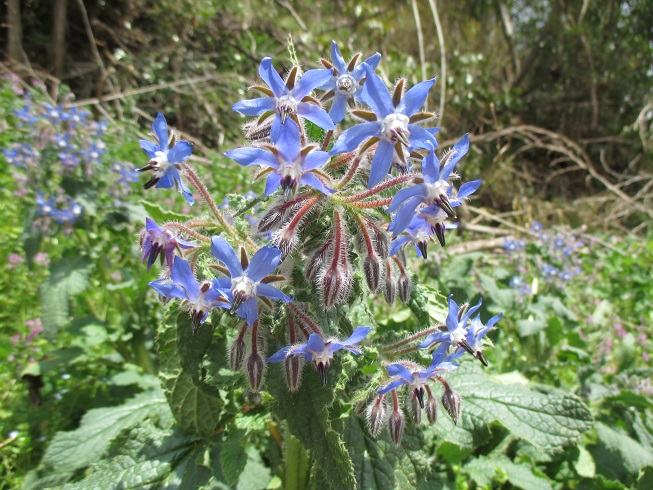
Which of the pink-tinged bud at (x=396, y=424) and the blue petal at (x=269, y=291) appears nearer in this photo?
the blue petal at (x=269, y=291)

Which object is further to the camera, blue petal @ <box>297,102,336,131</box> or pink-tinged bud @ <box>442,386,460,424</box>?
pink-tinged bud @ <box>442,386,460,424</box>

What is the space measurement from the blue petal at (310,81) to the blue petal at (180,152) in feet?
0.88

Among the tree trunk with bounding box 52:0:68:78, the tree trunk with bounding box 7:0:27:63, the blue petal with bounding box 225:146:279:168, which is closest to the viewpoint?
the blue petal with bounding box 225:146:279:168

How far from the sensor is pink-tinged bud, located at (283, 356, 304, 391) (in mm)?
1136

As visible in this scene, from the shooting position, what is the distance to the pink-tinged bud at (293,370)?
1.14 m

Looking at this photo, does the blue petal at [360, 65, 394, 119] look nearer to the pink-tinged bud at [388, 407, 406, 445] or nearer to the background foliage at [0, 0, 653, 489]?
the background foliage at [0, 0, 653, 489]

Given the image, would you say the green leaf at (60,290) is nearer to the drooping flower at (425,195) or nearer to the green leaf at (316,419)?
the green leaf at (316,419)

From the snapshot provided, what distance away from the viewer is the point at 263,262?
1025 mm

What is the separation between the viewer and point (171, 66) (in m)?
7.48

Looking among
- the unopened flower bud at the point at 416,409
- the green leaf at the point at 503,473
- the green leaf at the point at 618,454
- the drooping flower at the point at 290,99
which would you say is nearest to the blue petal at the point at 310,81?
the drooping flower at the point at 290,99

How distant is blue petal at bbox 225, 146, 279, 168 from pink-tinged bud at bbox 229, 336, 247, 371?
0.41 metres

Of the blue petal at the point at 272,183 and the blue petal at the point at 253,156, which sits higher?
the blue petal at the point at 253,156

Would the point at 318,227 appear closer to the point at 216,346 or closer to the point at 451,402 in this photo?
the point at 216,346

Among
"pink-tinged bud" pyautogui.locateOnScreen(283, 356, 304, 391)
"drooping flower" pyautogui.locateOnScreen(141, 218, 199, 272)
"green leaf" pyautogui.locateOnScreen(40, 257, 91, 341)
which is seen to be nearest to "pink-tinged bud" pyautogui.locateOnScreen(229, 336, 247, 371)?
"pink-tinged bud" pyautogui.locateOnScreen(283, 356, 304, 391)
